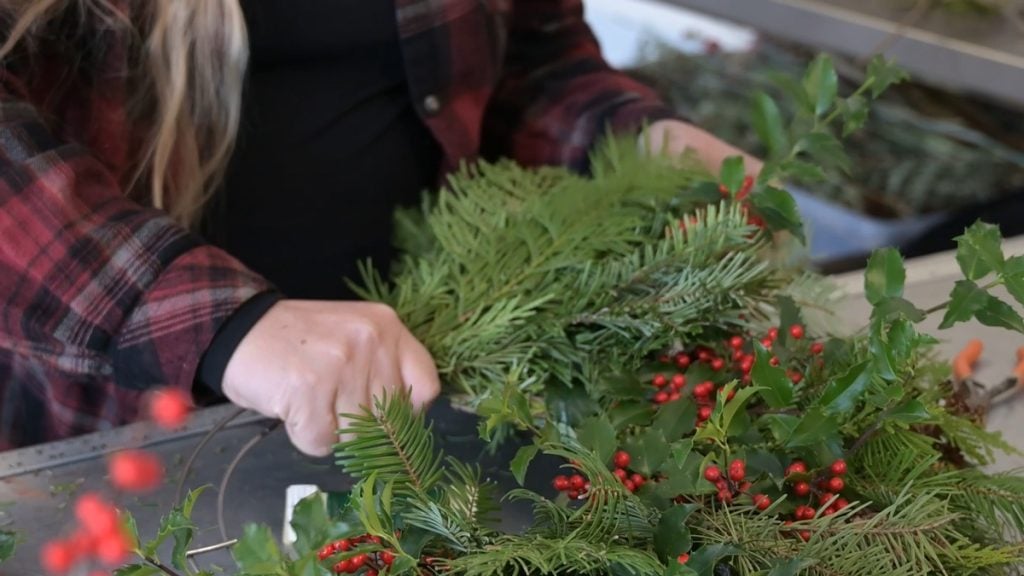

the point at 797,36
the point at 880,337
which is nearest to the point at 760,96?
the point at 880,337

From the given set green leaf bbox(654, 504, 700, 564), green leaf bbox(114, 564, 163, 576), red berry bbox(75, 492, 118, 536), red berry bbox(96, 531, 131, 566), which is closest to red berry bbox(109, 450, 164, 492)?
red berry bbox(75, 492, 118, 536)

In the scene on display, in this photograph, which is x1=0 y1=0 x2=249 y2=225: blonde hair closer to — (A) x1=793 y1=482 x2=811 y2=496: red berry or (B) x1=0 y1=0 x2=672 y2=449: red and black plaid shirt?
(B) x1=0 y1=0 x2=672 y2=449: red and black plaid shirt

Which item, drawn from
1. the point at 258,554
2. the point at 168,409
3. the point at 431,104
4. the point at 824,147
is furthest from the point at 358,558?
the point at 431,104

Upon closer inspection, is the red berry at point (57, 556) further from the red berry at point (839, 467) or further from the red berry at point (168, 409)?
the red berry at point (839, 467)

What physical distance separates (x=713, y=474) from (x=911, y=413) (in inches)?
3.7

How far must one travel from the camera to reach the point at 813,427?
49 centimetres

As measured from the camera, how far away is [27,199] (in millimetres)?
660

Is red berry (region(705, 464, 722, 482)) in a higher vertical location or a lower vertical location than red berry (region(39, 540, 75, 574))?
higher

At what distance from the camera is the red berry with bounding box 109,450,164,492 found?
65 centimetres

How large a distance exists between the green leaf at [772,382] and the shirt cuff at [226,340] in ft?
0.99

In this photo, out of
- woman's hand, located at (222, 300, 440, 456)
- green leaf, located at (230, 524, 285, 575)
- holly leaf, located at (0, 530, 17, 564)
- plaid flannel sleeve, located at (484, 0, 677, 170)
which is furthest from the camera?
plaid flannel sleeve, located at (484, 0, 677, 170)

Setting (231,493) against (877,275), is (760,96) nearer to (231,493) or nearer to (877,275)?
(877,275)

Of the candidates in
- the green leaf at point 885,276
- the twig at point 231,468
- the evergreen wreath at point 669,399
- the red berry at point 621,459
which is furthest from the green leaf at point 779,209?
the twig at point 231,468

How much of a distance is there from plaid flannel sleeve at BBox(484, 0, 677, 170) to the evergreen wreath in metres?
0.14
